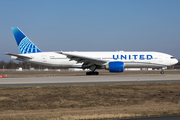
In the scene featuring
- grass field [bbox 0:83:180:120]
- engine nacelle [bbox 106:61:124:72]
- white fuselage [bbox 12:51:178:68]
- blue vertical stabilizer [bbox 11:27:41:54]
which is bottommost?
grass field [bbox 0:83:180:120]

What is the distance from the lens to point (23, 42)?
116ft

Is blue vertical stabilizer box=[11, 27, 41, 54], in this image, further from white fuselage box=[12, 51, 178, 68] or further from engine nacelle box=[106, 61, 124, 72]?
engine nacelle box=[106, 61, 124, 72]

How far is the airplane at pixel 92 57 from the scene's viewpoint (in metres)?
32.4

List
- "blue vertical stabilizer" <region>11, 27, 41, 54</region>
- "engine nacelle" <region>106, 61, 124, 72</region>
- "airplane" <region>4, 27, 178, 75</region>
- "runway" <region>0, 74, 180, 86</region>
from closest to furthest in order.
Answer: "runway" <region>0, 74, 180, 86</region> → "engine nacelle" <region>106, 61, 124, 72</region> → "airplane" <region>4, 27, 178, 75</region> → "blue vertical stabilizer" <region>11, 27, 41, 54</region>

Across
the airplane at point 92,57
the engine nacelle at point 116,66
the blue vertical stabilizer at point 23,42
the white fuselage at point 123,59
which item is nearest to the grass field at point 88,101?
the engine nacelle at point 116,66

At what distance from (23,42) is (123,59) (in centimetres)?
1735

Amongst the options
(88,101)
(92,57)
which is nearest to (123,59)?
(92,57)

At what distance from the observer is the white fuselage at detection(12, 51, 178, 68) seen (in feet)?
109

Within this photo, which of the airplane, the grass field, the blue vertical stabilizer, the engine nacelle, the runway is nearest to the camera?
the grass field

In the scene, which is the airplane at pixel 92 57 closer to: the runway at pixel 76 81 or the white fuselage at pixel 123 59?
the white fuselage at pixel 123 59

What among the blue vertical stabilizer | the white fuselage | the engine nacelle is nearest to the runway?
the engine nacelle

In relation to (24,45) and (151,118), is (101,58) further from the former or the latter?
(151,118)

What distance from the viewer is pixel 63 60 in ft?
113

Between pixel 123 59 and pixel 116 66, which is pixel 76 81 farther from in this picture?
pixel 123 59
